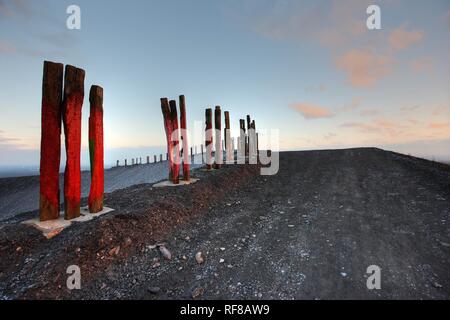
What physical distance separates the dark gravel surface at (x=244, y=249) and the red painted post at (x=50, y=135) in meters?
0.75

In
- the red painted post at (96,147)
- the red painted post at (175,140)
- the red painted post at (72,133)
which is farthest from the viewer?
the red painted post at (175,140)

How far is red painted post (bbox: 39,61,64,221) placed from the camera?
5.38m

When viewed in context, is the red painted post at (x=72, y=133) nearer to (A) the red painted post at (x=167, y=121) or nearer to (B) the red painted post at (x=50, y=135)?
(B) the red painted post at (x=50, y=135)

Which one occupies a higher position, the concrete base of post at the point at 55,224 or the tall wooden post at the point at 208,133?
the tall wooden post at the point at 208,133

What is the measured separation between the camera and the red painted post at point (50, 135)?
538 centimetres

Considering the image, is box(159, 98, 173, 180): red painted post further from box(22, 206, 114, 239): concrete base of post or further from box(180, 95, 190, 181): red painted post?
box(22, 206, 114, 239): concrete base of post

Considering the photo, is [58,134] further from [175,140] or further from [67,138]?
[175,140]

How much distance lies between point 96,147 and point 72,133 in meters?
0.69

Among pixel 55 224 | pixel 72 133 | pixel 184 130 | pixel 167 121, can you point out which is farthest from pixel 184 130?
pixel 55 224

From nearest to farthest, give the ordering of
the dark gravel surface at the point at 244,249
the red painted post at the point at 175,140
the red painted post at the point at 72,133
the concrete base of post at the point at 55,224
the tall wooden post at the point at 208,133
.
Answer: the dark gravel surface at the point at 244,249
the concrete base of post at the point at 55,224
the red painted post at the point at 72,133
the red painted post at the point at 175,140
the tall wooden post at the point at 208,133

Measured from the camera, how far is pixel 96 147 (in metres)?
6.22
